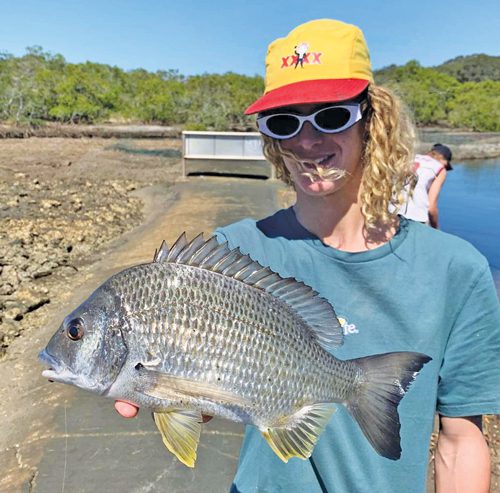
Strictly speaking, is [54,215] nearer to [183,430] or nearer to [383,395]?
[183,430]

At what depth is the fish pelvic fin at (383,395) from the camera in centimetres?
160

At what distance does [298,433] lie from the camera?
1.60 metres

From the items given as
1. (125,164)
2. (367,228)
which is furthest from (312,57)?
(125,164)

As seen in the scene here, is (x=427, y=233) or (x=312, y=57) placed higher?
(x=312, y=57)

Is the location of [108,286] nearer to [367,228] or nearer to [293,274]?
[293,274]

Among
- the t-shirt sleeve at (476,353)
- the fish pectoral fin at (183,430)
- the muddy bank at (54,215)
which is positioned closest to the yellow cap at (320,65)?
the t-shirt sleeve at (476,353)

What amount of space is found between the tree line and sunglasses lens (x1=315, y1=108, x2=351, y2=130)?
41.8m

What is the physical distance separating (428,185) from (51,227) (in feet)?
26.3

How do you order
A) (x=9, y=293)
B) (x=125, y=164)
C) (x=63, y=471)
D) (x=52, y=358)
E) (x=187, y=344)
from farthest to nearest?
(x=125, y=164) < (x=9, y=293) < (x=63, y=471) < (x=52, y=358) < (x=187, y=344)

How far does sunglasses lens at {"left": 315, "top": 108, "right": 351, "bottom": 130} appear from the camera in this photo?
5.94ft

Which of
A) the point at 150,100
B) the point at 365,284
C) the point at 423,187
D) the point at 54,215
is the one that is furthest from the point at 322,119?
the point at 150,100

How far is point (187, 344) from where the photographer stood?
1.57m

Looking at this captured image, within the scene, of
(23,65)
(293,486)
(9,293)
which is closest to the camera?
(293,486)

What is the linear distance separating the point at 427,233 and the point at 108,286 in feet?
3.65
